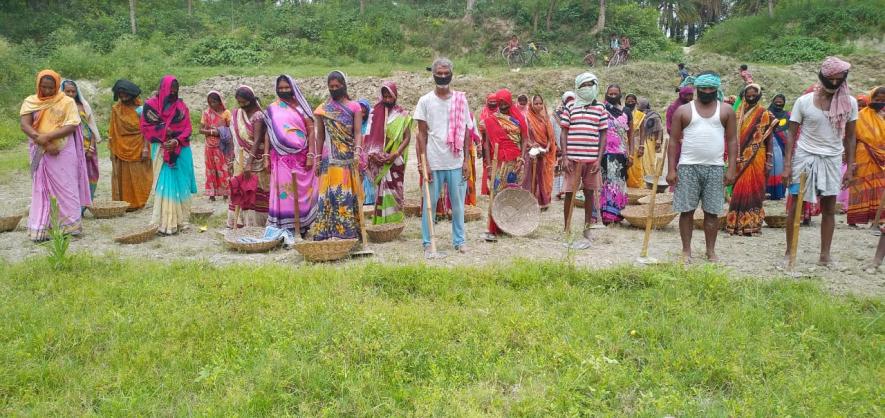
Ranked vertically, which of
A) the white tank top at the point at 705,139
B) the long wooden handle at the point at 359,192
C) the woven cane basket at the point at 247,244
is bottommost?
the woven cane basket at the point at 247,244

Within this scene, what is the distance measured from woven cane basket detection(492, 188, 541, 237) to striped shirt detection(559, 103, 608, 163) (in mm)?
846

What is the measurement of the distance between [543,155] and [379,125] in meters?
2.67

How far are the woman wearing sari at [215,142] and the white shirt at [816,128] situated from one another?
7384mm

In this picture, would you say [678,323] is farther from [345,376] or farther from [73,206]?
[73,206]

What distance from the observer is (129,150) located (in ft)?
28.3

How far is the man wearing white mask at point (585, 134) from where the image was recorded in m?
6.51

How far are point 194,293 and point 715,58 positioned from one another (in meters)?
24.0

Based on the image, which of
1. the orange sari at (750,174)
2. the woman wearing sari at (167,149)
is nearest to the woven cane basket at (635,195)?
the orange sari at (750,174)

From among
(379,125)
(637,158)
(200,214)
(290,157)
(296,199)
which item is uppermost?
(379,125)

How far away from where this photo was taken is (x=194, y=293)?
15.8 feet

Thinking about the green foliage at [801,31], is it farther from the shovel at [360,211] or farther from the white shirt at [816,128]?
the shovel at [360,211]

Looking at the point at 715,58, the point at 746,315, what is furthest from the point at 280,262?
the point at 715,58

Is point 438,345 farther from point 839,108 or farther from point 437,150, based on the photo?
point 839,108

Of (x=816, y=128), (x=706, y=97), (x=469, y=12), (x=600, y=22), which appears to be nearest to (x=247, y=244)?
(x=706, y=97)
